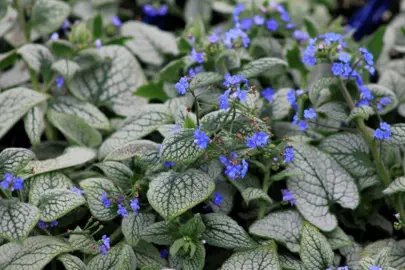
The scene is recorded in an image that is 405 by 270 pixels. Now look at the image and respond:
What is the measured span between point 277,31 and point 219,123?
3.49ft

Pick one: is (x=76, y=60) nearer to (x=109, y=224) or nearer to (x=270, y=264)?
(x=109, y=224)

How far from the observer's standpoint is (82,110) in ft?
7.37

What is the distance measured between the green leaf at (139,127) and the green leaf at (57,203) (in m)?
0.31

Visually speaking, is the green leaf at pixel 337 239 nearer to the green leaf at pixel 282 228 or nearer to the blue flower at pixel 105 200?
the green leaf at pixel 282 228

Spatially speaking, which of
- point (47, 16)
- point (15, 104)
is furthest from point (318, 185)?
point (47, 16)

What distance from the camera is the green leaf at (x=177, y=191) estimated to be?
1.64 meters

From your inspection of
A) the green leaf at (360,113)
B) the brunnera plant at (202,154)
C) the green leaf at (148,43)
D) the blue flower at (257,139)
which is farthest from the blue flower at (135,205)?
the green leaf at (148,43)

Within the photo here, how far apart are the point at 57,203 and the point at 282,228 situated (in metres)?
0.66

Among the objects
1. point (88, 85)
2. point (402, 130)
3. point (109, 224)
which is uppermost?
point (402, 130)

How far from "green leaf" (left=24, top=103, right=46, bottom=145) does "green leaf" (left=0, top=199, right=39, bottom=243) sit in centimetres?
40

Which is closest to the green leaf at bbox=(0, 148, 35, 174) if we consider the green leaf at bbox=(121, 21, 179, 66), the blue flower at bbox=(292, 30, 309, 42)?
the green leaf at bbox=(121, 21, 179, 66)

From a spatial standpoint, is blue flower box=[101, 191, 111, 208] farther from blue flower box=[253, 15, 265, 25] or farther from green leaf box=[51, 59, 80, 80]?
blue flower box=[253, 15, 265, 25]

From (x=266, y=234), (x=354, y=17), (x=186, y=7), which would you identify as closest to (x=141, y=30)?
(x=186, y=7)

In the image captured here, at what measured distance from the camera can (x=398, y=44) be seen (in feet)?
8.89
